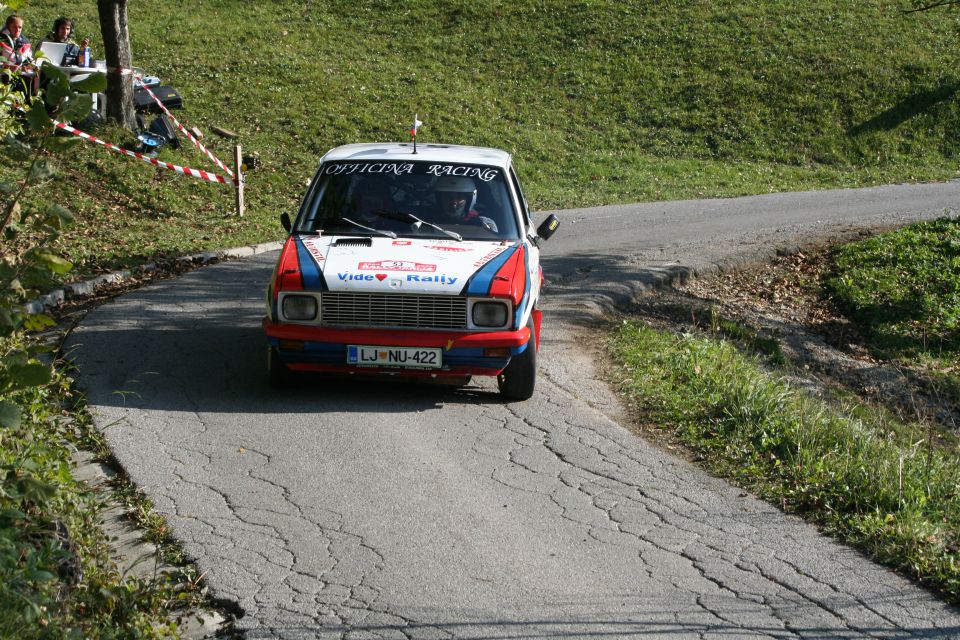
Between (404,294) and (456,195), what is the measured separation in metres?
1.43

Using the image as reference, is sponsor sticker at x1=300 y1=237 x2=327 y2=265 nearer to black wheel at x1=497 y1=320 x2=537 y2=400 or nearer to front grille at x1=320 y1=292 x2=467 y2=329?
front grille at x1=320 y1=292 x2=467 y2=329

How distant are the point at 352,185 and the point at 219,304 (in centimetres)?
294

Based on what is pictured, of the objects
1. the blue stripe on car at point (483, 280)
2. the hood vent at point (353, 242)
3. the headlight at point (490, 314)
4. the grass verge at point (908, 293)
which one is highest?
the hood vent at point (353, 242)

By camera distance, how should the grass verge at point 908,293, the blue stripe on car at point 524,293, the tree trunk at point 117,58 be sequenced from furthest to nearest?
1. the tree trunk at point 117,58
2. the grass verge at point 908,293
3. the blue stripe on car at point 524,293

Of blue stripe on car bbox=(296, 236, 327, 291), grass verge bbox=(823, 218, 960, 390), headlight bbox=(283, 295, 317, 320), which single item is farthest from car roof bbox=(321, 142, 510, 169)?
grass verge bbox=(823, 218, 960, 390)

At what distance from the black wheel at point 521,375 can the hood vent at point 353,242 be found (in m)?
1.36

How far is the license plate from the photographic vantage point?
23.8ft

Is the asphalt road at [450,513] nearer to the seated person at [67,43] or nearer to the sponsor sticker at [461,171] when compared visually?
the sponsor sticker at [461,171]

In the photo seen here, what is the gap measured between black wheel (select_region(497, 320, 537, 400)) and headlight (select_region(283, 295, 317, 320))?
1473 mm

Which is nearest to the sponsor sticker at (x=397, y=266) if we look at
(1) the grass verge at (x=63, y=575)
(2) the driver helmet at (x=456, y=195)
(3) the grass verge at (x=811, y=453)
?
(2) the driver helmet at (x=456, y=195)

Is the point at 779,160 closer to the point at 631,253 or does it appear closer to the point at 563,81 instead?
the point at 563,81

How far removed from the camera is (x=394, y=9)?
102 feet

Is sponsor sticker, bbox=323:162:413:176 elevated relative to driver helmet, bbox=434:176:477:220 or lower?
elevated

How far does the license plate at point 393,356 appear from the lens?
7258mm
